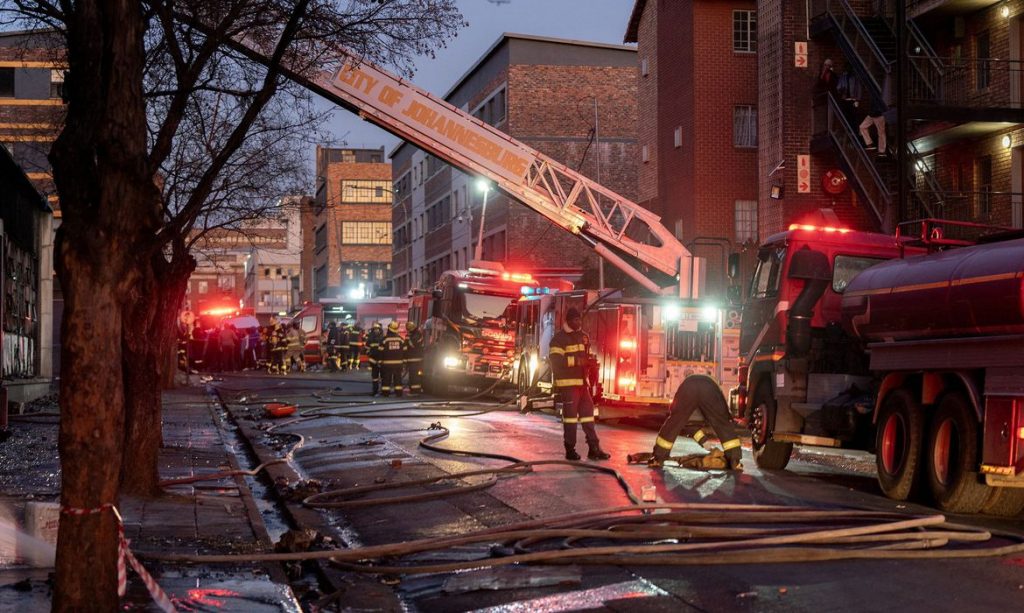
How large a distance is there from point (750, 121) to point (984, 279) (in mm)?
26005

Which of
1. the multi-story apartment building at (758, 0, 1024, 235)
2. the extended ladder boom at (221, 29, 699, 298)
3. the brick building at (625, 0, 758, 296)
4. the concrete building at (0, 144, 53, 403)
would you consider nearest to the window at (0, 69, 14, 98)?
the concrete building at (0, 144, 53, 403)

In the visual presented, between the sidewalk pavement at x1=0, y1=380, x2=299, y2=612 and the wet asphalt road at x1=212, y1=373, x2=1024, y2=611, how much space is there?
36.1 inches

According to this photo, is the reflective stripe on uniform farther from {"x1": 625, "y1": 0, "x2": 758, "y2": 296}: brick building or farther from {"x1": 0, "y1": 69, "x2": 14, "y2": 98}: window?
{"x1": 0, "y1": 69, "x2": 14, "y2": 98}: window

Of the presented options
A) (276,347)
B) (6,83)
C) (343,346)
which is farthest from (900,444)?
(6,83)

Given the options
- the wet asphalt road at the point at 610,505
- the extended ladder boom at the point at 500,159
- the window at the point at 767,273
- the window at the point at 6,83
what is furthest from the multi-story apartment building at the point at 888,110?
the window at the point at 6,83

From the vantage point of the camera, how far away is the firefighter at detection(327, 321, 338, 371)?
2009 inches

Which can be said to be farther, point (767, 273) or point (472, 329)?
point (472, 329)

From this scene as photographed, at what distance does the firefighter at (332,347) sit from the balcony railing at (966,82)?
27535 mm

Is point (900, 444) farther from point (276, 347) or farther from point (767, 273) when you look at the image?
point (276, 347)

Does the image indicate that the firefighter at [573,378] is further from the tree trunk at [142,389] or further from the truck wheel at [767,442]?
the tree trunk at [142,389]

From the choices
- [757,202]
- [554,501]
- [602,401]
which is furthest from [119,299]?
[757,202]

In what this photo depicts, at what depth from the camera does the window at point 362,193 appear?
109250 mm

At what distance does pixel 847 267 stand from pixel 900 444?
11.7 ft

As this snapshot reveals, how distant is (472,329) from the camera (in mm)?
31688
